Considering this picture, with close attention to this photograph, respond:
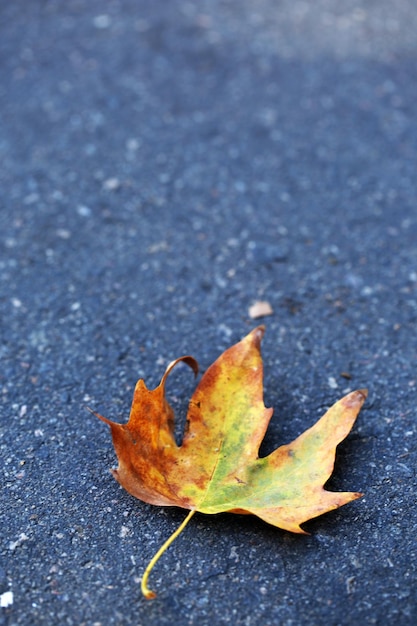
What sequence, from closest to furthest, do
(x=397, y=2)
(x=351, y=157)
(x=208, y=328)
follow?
(x=208, y=328), (x=351, y=157), (x=397, y=2)

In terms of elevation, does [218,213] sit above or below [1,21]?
below

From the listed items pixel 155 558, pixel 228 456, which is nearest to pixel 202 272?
pixel 228 456

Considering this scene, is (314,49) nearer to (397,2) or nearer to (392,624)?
(397,2)

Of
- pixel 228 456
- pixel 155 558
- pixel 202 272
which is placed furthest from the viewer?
pixel 202 272

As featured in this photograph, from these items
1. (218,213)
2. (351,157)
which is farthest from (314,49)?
(218,213)

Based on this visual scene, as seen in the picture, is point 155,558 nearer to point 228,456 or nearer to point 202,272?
point 228,456
